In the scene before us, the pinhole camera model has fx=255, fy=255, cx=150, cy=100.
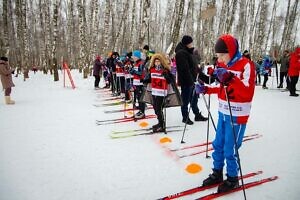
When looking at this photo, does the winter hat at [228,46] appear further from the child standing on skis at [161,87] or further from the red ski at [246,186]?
the child standing on skis at [161,87]

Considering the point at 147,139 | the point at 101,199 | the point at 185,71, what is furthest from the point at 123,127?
the point at 101,199

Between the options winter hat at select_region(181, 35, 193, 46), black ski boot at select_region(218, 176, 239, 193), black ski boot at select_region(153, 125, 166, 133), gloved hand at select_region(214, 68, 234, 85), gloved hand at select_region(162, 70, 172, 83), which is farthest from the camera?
winter hat at select_region(181, 35, 193, 46)

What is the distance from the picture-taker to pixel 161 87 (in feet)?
19.8

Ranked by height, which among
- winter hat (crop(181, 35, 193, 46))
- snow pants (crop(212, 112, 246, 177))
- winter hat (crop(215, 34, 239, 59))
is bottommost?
snow pants (crop(212, 112, 246, 177))

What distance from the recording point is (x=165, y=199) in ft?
11.0

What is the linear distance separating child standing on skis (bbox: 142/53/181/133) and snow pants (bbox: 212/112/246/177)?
250cm

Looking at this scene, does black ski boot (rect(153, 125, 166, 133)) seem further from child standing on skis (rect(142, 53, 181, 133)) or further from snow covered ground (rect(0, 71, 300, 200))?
snow covered ground (rect(0, 71, 300, 200))

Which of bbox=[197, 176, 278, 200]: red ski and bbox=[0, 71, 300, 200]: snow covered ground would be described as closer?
bbox=[197, 176, 278, 200]: red ski

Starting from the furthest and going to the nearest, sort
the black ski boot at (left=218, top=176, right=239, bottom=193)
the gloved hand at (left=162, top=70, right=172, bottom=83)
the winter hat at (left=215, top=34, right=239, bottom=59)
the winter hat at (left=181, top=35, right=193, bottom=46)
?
the winter hat at (left=181, top=35, right=193, bottom=46) → the gloved hand at (left=162, top=70, right=172, bottom=83) → the black ski boot at (left=218, top=176, right=239, bottom=193) → the winter hat at (left=215, top=34, right=239, bottom=59)

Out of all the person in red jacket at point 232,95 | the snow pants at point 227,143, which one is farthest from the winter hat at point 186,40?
the snow pants at point 227,143

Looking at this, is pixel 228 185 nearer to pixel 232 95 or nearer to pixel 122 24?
pixel 232 95

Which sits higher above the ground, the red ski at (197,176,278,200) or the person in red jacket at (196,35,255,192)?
the person in red jacket at (196,35,255,192)

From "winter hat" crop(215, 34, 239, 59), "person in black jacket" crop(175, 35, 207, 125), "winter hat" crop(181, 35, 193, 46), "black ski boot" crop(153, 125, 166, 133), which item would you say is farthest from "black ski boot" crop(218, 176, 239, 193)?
"winter hat" crop(181, 35, 193, 46)

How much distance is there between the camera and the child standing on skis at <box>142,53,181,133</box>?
591 cm
